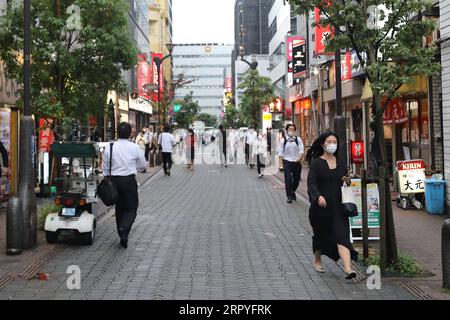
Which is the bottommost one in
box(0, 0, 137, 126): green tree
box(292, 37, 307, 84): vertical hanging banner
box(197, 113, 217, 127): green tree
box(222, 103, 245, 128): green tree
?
box(0, 0, 137, 126): green tree

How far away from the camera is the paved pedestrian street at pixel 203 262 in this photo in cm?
644

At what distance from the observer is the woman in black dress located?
6980mm

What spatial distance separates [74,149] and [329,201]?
165 inches

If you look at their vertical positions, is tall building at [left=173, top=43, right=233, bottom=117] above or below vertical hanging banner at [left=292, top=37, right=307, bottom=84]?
above

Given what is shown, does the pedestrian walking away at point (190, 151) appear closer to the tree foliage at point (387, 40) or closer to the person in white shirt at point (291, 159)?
the person in white shirt at point (291, 159)

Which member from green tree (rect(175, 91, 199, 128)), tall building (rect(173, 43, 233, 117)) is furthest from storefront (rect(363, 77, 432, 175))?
tall building (rect(173, 43, 233, 117))

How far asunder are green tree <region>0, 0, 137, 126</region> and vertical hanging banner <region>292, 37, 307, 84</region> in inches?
879

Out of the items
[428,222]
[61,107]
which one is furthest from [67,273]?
[428,222]

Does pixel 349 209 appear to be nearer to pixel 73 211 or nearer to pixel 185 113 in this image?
pixel 73 211

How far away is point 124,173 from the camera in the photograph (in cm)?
900

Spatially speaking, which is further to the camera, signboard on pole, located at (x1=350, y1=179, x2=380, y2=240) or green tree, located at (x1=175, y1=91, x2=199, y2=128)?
green tree, located at (x1=175, y1=91, x2=199, y2=128)

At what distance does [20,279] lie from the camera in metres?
7.08

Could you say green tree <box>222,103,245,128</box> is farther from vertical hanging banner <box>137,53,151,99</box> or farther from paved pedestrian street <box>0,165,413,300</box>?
paved pedestrian street <box>0,165,413,300</box>
